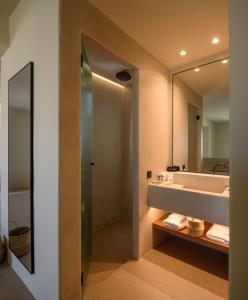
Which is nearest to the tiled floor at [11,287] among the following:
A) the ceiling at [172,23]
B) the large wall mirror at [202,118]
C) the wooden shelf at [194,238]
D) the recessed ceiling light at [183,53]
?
the wooden shelf at [194,238]

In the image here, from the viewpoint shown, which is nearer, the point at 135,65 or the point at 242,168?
the point at 242,168

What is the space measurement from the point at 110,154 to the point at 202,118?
166cm

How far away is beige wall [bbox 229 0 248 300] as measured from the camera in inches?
24.0

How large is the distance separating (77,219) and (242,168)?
47.1 inches

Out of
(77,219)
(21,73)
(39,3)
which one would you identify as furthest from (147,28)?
(77,219)

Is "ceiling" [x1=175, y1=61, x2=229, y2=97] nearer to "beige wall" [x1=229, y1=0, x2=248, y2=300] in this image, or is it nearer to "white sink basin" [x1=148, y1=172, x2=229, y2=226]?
"white sink basin" [x1=148, y1=172, x2=229, y2=226]

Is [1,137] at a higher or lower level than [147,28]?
lower

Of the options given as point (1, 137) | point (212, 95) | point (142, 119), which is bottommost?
point (1, 137)

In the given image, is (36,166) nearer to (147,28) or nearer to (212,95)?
(147,28)

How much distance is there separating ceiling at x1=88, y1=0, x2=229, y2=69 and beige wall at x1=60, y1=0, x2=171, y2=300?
11 centimetres

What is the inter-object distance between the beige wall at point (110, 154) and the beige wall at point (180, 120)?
106 centimetres

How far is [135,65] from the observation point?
2.01 m

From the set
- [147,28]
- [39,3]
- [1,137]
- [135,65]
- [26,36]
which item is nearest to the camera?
[39,3]

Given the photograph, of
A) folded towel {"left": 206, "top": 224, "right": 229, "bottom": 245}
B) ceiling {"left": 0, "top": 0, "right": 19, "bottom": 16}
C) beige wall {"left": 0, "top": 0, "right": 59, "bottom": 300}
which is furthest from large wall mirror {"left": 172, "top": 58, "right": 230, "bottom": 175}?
ceiling {"left": 0, "top": 0, "right": 19, "bottom": 16}
